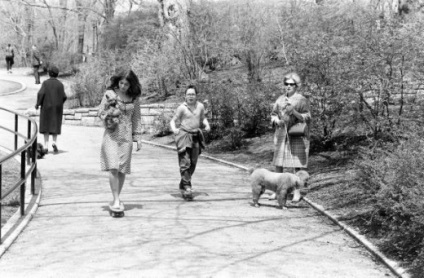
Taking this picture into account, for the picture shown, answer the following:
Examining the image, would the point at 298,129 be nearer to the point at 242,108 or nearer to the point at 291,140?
the point at 291,140

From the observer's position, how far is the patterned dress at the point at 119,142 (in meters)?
8.23

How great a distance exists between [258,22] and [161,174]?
512 inches

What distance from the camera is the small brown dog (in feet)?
28.8

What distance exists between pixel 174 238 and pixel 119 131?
1783 mm

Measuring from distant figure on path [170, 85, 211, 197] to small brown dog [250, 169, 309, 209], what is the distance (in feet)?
3.12

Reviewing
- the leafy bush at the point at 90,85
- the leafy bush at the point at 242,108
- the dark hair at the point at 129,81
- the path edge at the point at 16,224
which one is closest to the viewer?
the path edge at the point at 16,224

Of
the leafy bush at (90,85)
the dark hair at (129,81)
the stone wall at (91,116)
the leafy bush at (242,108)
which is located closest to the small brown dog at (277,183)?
the dark hair at (129,81)

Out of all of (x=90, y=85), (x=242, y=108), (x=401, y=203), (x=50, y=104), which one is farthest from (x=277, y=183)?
(x=90, y=85)

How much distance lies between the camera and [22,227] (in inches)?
298

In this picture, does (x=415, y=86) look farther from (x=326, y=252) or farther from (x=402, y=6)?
(x=402, y=6)

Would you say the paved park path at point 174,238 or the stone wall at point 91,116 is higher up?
the paved park path at point 174,238

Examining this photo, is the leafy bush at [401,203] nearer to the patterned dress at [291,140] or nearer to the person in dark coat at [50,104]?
the patterned dress at [291,140]

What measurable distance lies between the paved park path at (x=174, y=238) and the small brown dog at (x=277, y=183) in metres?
0.22

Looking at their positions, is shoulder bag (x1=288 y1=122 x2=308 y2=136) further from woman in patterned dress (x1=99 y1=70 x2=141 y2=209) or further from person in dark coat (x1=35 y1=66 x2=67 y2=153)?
person in dark coat (x1=35 y1=66 x2=67 y2=153)
